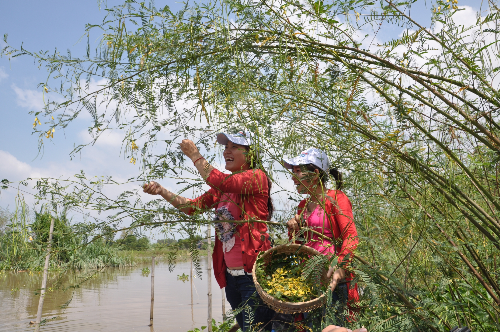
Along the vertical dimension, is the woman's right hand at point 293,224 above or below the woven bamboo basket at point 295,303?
above

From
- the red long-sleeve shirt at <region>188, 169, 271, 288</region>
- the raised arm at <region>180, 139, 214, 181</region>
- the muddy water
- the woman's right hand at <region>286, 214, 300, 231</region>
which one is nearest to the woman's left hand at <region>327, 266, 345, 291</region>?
the woman's right hand at <region>286, 214, 300, 231</region>

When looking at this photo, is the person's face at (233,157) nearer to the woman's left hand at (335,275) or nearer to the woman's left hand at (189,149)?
the woman's left hand at (189,149)

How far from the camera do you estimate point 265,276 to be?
1.94 meters

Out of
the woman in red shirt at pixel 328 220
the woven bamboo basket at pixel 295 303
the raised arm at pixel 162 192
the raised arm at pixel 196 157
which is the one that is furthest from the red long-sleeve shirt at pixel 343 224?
the raised arm at pixel 162 192

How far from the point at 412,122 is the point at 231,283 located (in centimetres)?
132

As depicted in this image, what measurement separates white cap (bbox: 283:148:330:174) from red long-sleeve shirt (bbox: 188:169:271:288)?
20 cm

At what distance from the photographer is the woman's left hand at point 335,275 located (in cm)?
153

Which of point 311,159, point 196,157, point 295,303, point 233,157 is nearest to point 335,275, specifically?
point 295,303

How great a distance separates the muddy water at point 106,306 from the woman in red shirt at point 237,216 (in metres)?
5.67

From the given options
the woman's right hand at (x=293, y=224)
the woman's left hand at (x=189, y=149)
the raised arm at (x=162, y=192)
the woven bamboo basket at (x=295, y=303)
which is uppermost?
the woman's left hand at (x=189, y=149)

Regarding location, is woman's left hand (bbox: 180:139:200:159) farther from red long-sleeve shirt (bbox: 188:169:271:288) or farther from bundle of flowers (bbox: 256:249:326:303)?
bundle of flowers (bbox: 256:249:326:303)

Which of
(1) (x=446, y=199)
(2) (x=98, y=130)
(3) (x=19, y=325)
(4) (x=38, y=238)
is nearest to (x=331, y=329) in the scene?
(1) (x=446, y=199)

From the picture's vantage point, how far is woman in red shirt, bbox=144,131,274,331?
1878 millimetres

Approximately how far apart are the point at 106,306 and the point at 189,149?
408 inches
